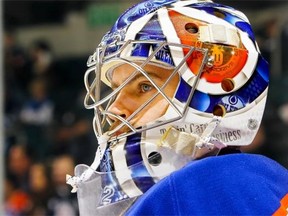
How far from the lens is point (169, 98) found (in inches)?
62.1

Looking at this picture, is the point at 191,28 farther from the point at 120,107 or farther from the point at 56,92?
the point at 56,92

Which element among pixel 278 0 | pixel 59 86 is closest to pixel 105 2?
pixel 59 86

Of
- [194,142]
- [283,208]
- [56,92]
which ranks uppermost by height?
[194,142]

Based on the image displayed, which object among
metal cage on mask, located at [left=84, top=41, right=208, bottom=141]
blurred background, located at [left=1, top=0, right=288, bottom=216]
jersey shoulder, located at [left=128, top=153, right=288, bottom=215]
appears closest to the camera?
jersey shoulder, located at [left=128, top=153, right=288, bottom=215]

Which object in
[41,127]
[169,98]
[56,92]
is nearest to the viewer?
[169,98]

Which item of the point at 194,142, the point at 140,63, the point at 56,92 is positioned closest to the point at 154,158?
the point at 194,142

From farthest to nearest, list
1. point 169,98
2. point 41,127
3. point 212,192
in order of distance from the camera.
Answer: point 41,127 < point 169,98 < point 212,192

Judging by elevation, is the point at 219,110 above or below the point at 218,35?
below

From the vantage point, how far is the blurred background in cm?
550

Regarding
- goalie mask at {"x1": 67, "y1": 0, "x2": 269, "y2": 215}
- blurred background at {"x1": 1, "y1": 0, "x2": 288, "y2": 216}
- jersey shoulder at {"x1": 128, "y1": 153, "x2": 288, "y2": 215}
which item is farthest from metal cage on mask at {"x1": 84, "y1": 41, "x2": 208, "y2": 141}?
blurred background at {"x1": 1, "y1": 0, "x2": 288, "y2": 216}

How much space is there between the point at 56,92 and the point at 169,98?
15.9ft

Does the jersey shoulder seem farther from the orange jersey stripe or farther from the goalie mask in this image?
the goalie mask

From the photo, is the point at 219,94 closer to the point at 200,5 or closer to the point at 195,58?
the point at 195,58

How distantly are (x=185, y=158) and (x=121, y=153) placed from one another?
12 centimetres
